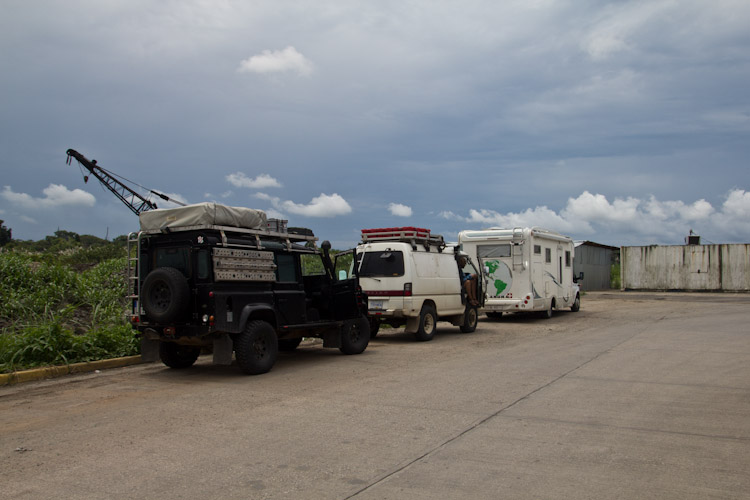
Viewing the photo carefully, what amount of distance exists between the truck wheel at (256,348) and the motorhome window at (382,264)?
477 cm

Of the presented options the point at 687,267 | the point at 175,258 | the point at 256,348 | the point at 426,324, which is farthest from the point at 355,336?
the point at 687,267

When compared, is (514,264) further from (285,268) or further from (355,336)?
(285,268)

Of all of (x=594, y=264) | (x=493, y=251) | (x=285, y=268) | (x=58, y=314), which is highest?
(x=493, y=251)

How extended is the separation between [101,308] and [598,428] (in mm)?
11415

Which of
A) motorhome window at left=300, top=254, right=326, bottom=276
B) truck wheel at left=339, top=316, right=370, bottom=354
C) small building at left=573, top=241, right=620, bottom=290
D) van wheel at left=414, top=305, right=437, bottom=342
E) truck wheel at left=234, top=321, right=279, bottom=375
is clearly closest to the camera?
truck wheel at left=234, top=321, right=279, bottom=375

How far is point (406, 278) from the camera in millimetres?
14031

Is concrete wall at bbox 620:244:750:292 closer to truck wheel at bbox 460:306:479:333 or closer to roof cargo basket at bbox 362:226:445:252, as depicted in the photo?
truck wheel at bbox 460:306:479:333

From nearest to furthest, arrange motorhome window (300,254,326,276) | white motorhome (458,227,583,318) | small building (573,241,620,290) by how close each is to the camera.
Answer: motorhome window (300,254,326,276), white motorhome (458,227,583,318), small building (573,241,620,290)

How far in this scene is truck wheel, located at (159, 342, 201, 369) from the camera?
33.6 ft

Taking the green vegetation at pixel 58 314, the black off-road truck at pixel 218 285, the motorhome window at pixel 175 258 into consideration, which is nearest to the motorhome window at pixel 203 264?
the black off-road truck at pixel 218 285

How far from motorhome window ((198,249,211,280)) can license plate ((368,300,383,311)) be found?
5.65 m

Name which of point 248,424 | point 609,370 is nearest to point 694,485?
point 248,424

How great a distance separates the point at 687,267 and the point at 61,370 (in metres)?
42.2

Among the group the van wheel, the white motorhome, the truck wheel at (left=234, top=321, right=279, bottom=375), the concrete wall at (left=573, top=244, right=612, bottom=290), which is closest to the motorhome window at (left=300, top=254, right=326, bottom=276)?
the truck wheel at (left=234, top=321, right=279, bottom=375)
